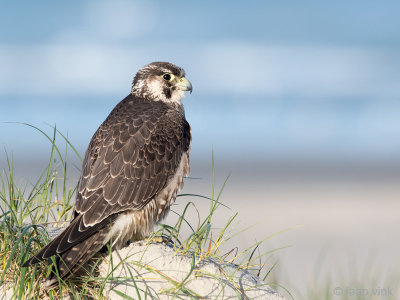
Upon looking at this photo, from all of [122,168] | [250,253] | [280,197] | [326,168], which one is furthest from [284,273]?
[326,168]

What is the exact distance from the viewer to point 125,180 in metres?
5.16

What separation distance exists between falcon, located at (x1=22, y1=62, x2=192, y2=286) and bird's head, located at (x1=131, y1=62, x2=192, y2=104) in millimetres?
281

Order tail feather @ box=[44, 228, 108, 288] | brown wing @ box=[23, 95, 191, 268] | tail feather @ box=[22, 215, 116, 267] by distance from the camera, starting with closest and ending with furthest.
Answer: tail feather @ box=[22, 215, 116, 267]
tail feather @ box=[44, 228, 108, 288]
brown wing @ box=[23, 95, 191, 268]

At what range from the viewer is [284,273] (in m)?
5.32

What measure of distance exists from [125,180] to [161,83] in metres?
1.36

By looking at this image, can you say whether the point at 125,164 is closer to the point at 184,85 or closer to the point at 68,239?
the point at 68,239

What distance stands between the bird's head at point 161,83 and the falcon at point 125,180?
281mm

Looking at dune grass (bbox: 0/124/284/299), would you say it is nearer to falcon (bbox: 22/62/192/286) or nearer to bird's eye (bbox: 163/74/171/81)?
falcon (bbox: 22/62/192/286)

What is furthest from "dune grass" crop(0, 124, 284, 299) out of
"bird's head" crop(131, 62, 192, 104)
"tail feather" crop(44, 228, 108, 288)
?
"bird's head" crop(131, 62, 192, 104)

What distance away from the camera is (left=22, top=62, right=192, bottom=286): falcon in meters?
4.76

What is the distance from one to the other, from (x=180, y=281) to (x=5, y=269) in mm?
1126

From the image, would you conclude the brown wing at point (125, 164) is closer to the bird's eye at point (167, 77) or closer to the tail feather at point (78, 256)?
the tail feather at point (78, 256)

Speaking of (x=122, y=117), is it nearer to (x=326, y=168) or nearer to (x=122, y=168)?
(x=122, y=168)

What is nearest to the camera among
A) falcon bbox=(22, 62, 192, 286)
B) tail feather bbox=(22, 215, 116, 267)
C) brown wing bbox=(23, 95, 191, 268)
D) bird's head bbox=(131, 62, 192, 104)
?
tail feather bbox=(22, 215, 116, 267)
